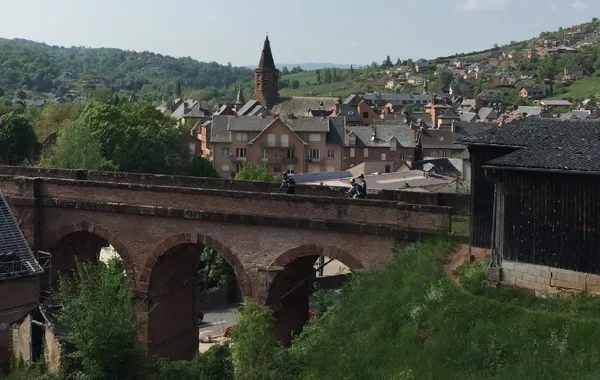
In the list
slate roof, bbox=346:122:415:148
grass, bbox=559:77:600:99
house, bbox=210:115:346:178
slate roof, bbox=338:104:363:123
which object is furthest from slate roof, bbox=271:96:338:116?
grass, bbox=559:77:600:99

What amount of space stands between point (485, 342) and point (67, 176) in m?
20.0

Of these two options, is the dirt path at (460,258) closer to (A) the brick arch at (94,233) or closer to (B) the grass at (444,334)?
(B) the grass at (444,334)

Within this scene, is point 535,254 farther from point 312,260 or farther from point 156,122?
point 156,122

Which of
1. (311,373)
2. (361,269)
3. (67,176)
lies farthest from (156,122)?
(311,373)

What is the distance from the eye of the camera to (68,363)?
18.7 m

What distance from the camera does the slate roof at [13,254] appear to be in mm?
21328

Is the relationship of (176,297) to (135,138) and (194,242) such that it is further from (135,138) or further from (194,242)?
(135,138)

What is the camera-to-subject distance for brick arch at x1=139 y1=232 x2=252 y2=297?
23781mm

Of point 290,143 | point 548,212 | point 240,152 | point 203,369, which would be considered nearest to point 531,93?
point 240,152

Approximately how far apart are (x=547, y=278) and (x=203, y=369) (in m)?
9.17

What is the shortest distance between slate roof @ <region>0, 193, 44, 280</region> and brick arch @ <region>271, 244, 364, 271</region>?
7375 millimetres

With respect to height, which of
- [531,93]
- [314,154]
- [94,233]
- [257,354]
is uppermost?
[531,93]

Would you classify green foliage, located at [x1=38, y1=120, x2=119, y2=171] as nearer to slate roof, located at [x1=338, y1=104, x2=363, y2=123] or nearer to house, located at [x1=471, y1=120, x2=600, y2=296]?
house, located at [x1=471, y1=120, x2=600, y2=296]

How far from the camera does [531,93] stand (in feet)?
552
